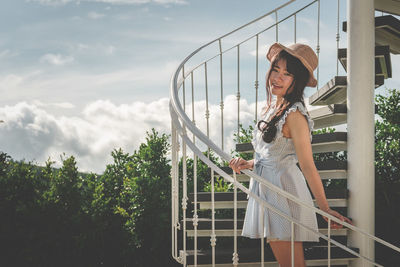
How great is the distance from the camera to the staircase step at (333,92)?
11.3 feet

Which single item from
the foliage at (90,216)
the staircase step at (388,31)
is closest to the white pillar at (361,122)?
the staircase step at (388,31)

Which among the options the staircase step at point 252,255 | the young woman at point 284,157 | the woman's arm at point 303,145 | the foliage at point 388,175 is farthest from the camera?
the foliage at point 388,175

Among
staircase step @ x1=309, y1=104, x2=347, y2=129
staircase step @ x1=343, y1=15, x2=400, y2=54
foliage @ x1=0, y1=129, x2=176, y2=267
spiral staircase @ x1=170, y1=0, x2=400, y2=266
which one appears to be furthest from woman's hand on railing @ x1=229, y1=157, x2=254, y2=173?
foliage @ x1=0, y1=129, x2=176, y2=267

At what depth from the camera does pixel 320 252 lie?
3.09 m

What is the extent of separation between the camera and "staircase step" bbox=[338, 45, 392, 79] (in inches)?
139

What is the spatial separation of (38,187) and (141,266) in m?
1.54

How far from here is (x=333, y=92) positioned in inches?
145

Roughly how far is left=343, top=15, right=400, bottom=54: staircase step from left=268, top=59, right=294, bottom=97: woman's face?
1.58 m

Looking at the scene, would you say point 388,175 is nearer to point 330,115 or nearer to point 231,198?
point 330,115

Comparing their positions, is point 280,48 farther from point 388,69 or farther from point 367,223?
point 388,69

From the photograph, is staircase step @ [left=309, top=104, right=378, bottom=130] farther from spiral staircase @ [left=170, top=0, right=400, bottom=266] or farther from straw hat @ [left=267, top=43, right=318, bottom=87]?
straw hat @ [left=267, top=43, right=318, bottom=87]

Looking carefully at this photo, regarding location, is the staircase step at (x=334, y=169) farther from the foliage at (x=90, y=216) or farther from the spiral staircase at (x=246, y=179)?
the foliage at (x=90, y=216)

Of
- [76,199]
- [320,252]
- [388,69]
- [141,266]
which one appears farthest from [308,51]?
[76,199]

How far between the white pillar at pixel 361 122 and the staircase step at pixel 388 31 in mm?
177
